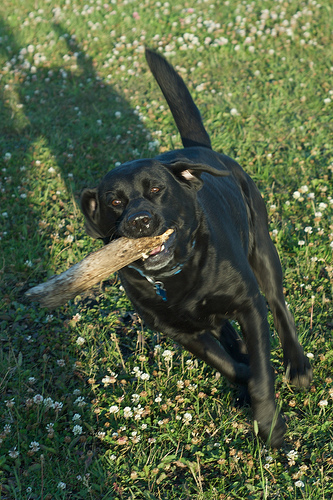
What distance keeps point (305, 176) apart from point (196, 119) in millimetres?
1707

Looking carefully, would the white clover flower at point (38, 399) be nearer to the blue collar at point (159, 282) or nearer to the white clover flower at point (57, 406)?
the white clover flower at point (57, 406)

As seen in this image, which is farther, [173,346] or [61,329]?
[61,329]

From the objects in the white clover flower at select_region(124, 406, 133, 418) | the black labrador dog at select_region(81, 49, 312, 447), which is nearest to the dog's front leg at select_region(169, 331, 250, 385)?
the black labrador dog at select_region(81, 49, 312, 447)

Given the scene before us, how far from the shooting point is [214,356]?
3.27 meters

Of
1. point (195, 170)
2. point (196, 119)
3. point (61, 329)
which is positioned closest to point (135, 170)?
point (195, 170)

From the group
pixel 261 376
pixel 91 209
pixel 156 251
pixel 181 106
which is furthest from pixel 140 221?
pixel 181 106

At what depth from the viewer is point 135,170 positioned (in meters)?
3.11

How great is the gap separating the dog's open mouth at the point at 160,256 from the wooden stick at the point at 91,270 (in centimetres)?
2

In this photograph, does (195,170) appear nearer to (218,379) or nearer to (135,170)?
(135,170)

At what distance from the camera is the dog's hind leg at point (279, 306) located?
131 inches

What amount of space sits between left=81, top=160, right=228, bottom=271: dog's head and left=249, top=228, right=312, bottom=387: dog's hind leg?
2.79 feet

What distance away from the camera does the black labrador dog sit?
3.00 m

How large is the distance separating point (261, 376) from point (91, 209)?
1386mm

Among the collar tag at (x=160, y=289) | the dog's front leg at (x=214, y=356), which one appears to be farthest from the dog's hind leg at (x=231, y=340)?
the collar tag at (x=160, y=289)
